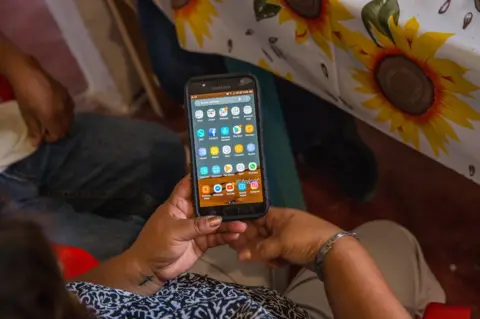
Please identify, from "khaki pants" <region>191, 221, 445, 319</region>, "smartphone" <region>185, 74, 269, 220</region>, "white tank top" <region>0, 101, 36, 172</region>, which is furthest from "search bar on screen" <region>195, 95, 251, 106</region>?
"white tank top" <region>0, 101, 36, 172</region>

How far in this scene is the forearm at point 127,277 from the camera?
26.8 inches

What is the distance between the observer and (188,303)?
62cm

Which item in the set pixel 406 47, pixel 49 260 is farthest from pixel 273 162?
pixel 49 260

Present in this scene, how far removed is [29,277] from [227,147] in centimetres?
35

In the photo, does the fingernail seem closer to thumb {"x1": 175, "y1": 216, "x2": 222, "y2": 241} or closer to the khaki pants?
thumb {"x1": 175, "y1": 216, "x2": 222, "y2": 241}

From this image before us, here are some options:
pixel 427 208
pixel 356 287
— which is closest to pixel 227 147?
pixel 356 287

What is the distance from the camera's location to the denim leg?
998 mm

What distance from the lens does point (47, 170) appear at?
95 centimetres

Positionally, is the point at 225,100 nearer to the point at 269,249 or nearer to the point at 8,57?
the point at 269,249

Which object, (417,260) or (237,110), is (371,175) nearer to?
(417,260)

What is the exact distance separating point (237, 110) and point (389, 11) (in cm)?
20

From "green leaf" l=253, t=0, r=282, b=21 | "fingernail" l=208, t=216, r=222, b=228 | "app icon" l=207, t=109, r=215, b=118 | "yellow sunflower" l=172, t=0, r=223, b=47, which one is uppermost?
"green leaf" l=253, t=0, r=282, b=21

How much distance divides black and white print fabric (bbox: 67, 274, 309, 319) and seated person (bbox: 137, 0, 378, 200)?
441 mm

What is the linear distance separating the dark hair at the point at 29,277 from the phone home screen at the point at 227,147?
29 centimetres
